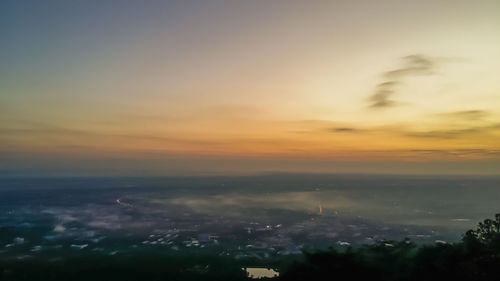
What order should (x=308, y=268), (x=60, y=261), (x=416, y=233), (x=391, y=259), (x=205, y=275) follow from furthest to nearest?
(x=416, y=233) < (x=60, y=261) < (x=205, y=275) < (x=391, y=259) < (x=308, y=268)

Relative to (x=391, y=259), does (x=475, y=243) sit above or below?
above

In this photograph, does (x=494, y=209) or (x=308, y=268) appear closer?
(x=308, y=268)

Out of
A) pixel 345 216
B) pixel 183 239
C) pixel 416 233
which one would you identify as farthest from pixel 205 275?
pixel 345 216

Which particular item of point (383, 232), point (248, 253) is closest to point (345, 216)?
point (383, 232)

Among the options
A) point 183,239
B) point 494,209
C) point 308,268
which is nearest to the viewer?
point 308,268

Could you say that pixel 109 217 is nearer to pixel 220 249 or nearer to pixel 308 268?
pixel 220 249

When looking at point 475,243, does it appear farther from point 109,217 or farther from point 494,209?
point 494,209

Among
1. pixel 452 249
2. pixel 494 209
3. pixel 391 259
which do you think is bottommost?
pixel 494 209
